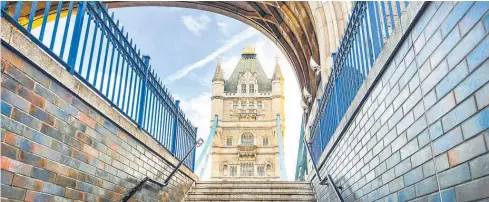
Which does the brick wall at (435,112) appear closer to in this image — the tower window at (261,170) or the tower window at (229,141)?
the tower window at (261,170)

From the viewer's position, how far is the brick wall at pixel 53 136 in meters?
2.08

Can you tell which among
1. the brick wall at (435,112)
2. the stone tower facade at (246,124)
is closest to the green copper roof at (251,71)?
the stone tower facade at (246,124)

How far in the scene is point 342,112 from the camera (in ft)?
13.7

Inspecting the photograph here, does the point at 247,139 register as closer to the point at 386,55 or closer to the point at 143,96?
the point at 143,96

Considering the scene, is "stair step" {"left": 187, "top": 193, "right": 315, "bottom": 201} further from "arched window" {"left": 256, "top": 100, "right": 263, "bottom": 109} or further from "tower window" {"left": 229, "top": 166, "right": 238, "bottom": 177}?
"arched window" {"left": 256, "top": 100, "right": 263, "bottom": 109}

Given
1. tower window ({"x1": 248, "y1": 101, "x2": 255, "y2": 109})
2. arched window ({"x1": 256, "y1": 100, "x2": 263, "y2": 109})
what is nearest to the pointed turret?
arched window ({"x1": 256, "y1": 100, "x2": 263, "y2": 109})

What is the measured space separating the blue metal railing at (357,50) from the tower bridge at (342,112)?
0.6 inches

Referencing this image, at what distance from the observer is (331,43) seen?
6527 mm

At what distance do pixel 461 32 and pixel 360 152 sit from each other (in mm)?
1837

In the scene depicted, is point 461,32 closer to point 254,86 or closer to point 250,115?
point 250,115

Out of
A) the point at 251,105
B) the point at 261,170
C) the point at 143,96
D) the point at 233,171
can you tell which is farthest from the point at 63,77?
the point at 251,105

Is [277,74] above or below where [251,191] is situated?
above

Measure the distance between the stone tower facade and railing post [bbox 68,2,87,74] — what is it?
41.6 metres

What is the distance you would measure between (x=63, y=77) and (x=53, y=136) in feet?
1.42
